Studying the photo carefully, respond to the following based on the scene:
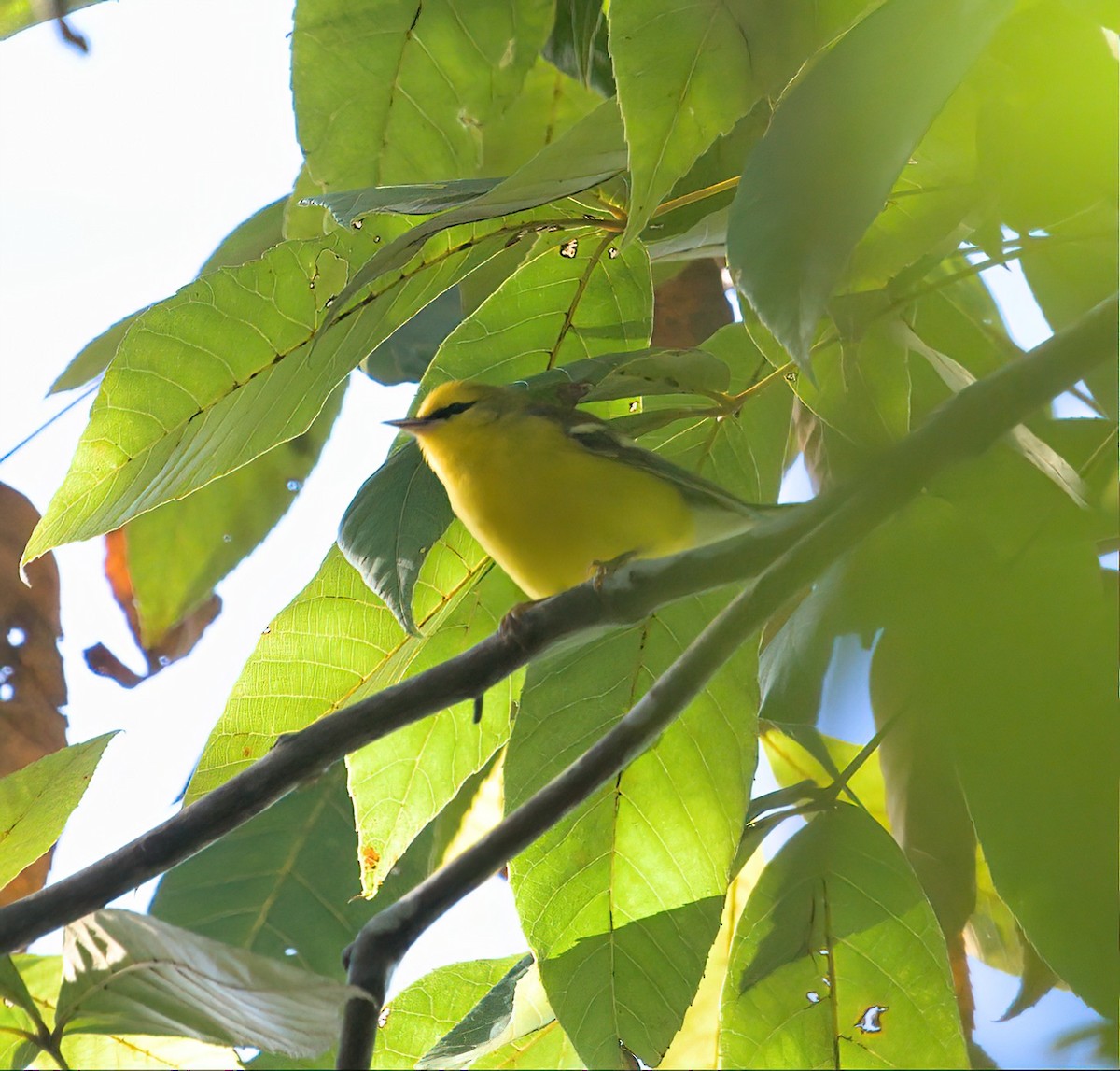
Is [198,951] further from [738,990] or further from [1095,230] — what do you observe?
[1095,230]

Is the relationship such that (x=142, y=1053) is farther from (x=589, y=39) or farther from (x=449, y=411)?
(x=589, y=39)

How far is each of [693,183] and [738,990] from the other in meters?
0.61

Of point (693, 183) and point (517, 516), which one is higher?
point (693, 183)

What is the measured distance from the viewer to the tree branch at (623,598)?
0.51 metres

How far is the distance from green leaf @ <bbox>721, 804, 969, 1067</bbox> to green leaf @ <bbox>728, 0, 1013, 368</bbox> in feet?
1.48

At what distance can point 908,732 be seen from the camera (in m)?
0.67

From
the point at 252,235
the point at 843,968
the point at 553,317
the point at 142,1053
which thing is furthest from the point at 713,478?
the point at 252,235

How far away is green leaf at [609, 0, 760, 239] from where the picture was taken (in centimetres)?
69

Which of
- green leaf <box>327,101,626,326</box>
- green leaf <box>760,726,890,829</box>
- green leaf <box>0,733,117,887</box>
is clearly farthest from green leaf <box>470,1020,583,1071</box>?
green leaf <box>327,101,626,326</box>

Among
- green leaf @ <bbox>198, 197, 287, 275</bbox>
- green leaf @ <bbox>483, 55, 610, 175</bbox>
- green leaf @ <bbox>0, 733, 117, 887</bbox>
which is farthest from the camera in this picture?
green leaf @ <bbox>198, 197, 287, 275</bbox>

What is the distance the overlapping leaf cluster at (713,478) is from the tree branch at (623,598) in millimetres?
31

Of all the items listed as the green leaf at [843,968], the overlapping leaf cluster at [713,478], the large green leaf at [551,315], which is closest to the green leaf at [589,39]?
the overlapping leaf cluster at [713,478]

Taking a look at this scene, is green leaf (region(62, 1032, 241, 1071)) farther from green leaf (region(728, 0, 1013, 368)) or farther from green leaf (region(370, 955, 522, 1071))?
green leaf (region(728, 0, 1013, 368))

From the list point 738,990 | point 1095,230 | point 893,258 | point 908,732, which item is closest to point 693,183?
point 893,258
